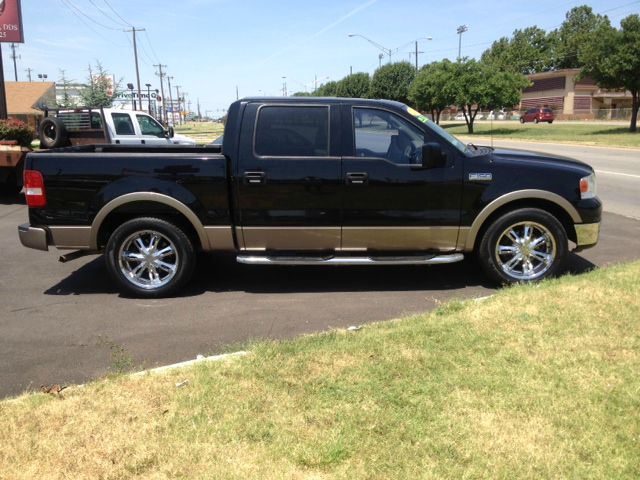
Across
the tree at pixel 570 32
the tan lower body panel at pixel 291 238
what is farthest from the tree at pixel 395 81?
the tan lower body panel at pixel 291 238

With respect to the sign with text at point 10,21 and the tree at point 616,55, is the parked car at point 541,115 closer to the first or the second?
the tree at point 616,55

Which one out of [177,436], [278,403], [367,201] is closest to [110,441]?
[177,436]

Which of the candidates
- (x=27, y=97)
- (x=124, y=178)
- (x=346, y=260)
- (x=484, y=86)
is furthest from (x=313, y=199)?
(x=27, y=97)

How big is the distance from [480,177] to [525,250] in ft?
2.97

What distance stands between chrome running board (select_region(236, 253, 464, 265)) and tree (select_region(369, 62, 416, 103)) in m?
67.6

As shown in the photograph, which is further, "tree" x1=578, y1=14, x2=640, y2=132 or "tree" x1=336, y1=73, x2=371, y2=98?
"tree" x1=336, y1=73, x2=371, y2=98

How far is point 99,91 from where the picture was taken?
157 feet

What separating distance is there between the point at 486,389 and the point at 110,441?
2.17 meters

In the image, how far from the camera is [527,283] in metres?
5.75

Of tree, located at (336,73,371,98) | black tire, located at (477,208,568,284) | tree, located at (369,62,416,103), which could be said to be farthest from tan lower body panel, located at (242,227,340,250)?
tree, located at (336,73,371,98)

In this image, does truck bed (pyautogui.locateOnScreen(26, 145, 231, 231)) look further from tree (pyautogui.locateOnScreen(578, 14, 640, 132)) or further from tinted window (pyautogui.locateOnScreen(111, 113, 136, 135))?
tree (pyautogui.locateOnScreen(578, 14, 640, 132))

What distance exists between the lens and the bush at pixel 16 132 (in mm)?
14250

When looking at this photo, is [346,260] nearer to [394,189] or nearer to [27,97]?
[394,189]

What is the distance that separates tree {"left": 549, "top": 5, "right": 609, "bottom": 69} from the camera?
10088 centimetres
